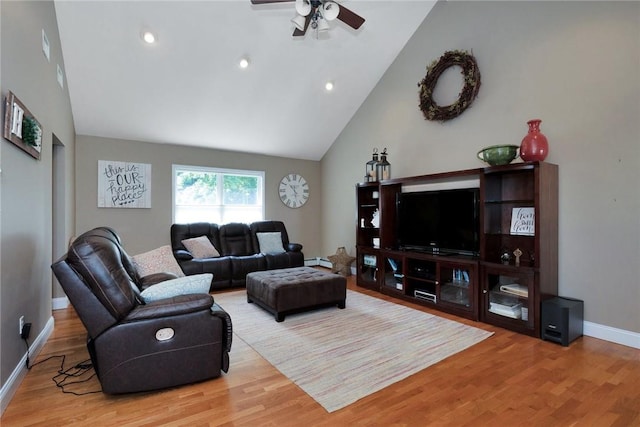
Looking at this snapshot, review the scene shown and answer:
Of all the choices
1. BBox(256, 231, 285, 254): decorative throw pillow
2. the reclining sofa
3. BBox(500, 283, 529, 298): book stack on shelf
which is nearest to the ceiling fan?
BBox(500, 283, 529, 298): book stack on shelf

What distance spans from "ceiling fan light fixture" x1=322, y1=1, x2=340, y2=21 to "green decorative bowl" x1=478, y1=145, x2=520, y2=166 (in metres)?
2.08

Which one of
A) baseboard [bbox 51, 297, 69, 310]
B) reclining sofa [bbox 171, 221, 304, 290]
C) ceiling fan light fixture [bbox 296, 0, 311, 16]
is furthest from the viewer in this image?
reclining sofa [bbox 171, 221, 304, 290]

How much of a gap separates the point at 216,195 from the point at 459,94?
4.35 m

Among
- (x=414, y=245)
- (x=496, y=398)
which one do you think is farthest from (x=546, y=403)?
(x=414, y=245)

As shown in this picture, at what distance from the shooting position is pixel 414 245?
4.22 meters

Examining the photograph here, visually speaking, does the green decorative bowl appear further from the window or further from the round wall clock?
the window

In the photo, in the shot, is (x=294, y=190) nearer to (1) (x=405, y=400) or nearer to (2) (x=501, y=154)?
(2) (x=501, y=154)

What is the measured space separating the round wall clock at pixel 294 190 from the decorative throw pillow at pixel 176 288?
4276 millimetres

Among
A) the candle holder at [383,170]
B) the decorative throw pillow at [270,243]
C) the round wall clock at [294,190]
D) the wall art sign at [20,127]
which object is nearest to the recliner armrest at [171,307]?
the wall art sign at [20,127]

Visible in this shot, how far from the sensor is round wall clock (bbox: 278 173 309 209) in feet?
21.5

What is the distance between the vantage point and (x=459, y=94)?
406 centimetres

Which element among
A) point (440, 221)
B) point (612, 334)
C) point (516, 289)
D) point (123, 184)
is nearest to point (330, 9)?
point (440, 221)

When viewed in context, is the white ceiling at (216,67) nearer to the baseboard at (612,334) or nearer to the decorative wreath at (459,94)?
the decorative wreath at (459,94)

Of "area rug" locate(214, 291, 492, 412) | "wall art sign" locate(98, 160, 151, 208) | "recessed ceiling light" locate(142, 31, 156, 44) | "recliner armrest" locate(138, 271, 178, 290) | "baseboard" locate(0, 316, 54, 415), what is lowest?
"area rug" locate(214, 291, 492, 412)
